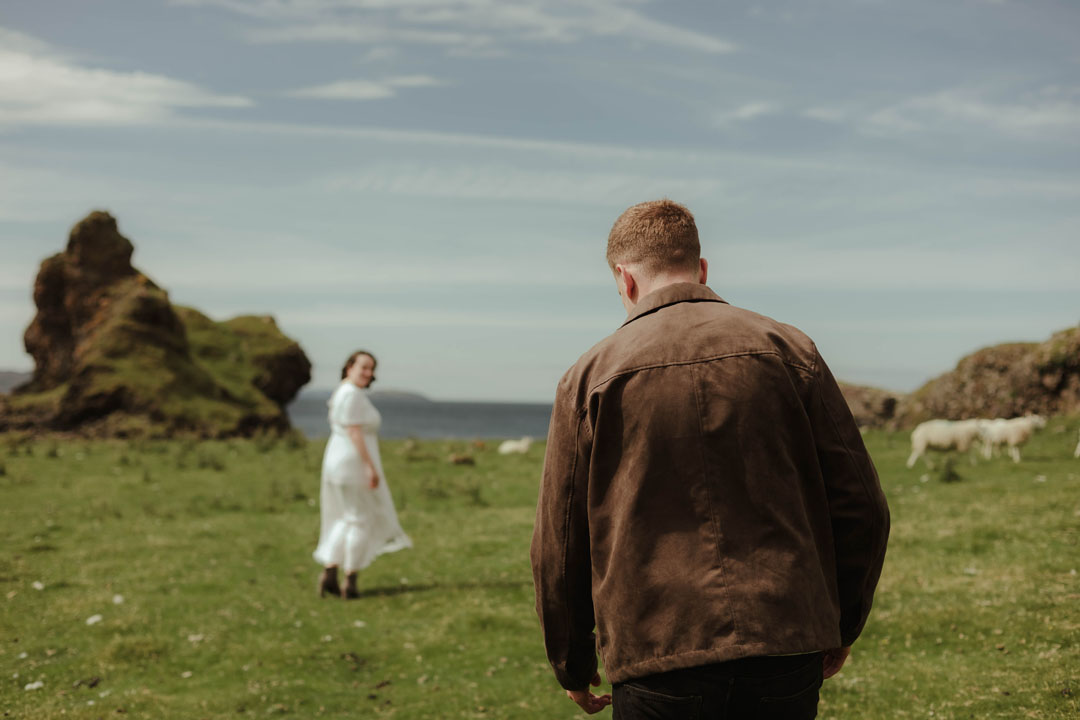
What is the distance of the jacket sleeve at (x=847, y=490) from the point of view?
3.02 m

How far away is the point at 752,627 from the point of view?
282 cm

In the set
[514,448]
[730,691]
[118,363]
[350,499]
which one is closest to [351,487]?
[350,499]

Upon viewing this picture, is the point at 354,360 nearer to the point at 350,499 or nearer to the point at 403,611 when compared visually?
the point at 350,499

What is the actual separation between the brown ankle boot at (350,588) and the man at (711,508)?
9.42 metres

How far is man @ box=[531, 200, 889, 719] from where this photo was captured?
9.41 feet

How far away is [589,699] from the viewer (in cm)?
351

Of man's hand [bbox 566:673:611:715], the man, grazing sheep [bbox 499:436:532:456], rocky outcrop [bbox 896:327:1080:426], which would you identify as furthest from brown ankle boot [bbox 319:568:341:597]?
rocky outcrop [bbox 896:327:1080:426]

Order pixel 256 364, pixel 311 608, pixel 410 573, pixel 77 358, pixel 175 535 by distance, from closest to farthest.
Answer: pixel 311 608
pixel 410 573
pixel 175 535
pixel 77 358
pixel 256 364

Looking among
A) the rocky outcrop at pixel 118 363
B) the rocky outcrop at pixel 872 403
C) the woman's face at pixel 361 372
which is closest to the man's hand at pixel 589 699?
the woman's face at pixel 361 372

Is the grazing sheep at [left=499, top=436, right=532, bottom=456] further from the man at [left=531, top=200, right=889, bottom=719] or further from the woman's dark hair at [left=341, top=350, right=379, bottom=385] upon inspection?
the man at [left=531, top=200, right=889, bottom=719]

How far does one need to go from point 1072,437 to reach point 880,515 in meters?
24.0

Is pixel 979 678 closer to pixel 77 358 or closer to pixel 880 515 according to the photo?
pixel 880 515

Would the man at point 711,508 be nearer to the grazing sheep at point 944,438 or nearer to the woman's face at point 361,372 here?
the woman's face at point 361,372

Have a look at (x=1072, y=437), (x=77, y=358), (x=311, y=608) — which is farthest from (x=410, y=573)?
(x=77, y=358)
